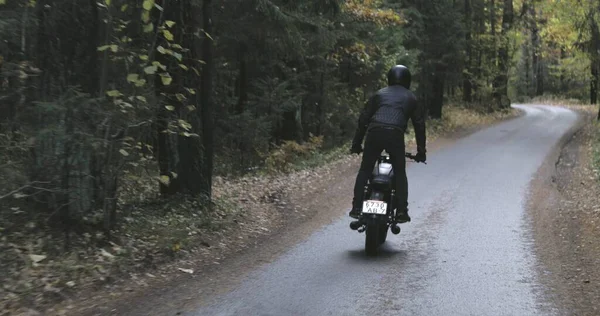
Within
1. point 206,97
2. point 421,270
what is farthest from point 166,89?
point 421,270

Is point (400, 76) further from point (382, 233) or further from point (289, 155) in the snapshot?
point (289, 155)

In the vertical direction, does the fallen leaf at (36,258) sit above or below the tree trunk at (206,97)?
below

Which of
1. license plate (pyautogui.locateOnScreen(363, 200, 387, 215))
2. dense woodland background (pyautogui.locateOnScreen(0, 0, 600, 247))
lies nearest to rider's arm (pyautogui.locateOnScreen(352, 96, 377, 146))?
license plate (pyautogui.locateOnScreen(363, 200, 387, 215))

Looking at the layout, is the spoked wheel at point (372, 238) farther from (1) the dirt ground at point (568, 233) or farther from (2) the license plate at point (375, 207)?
(1) the dirt ground at point (568, 233)

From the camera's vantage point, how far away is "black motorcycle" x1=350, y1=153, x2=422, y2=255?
21.7 feet

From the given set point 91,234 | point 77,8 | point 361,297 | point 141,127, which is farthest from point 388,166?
point 77,8

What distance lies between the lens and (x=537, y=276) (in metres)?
6.14

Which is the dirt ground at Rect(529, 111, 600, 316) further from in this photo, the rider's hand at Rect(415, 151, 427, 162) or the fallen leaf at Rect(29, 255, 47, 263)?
the fallen leaf at Rect(29, 255, 47, 263)

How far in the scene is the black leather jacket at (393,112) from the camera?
6.70 meters

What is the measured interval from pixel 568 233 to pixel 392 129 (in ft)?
12.1

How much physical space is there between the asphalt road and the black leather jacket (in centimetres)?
155

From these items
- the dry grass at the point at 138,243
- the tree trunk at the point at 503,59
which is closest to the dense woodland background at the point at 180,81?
the dry grass at the point at 138,243

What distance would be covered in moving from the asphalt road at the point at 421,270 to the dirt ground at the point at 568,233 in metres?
0.20

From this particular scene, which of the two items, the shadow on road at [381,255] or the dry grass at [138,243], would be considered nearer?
the dry grass at [138,243]
